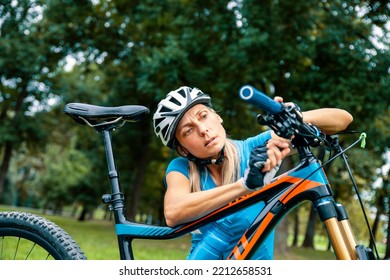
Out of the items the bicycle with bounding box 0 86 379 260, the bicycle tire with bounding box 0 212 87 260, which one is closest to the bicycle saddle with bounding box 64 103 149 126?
the bicycle with bounding box 0 86 379 260

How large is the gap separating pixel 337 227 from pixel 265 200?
35cm

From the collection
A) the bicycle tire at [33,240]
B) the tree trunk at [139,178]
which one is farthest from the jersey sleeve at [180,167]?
the tree trunk at [139,178]

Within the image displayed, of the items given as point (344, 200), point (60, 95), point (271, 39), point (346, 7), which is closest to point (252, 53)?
point (271, 39)

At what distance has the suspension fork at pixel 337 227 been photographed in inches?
71.4

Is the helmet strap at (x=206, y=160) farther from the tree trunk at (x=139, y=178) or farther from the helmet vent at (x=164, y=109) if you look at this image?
the tree trunk at (x=139, y=178)

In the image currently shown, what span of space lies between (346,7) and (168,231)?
12325 mm

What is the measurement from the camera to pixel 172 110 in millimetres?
2363

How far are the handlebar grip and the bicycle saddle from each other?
984 millimetres

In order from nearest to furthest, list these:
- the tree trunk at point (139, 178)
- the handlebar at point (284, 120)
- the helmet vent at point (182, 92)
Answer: the handlebar at point (284, 120)
the helmet vent at point (182, 92)
the tree trunk at point (139, 178)

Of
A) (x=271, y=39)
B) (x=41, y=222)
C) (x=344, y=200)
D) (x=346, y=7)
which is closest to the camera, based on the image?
(x=41, y=222)

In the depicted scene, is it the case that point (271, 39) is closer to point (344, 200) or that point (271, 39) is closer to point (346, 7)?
point (346, 7)

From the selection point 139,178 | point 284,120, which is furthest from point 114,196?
point 139,178

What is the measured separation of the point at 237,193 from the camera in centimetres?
198
